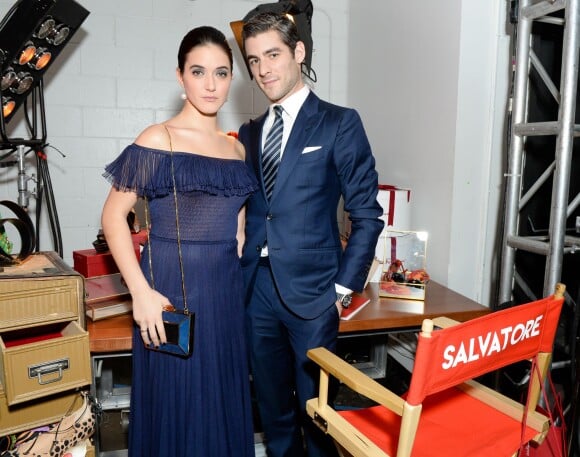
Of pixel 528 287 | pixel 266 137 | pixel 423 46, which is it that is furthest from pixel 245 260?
pixel 423 46

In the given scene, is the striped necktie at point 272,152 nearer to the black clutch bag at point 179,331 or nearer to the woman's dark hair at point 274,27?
the woman's dark hair at point 274,27

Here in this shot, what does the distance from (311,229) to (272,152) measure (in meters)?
0.29

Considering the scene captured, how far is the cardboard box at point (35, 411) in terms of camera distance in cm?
177

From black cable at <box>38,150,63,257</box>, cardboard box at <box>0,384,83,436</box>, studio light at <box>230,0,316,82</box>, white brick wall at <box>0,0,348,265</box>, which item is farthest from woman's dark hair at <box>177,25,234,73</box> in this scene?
white brick wall at <box>0,0,348,265</box>

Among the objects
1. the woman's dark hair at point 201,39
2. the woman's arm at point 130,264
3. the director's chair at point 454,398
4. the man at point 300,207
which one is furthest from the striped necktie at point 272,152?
the director's chair at point 454,398

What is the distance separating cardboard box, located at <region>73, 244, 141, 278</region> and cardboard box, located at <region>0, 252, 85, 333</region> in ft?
1.21

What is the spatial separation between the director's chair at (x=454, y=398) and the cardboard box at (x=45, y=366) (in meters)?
0.81

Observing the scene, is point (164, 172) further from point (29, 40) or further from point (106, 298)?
point (29, 40)

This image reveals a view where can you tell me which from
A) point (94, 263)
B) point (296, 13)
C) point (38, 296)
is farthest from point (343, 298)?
point (296, 13)

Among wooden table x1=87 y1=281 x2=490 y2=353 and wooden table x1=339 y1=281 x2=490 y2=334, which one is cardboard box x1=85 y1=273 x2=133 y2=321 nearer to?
wooden table x1=87 y1=281 x2=490 y2=353

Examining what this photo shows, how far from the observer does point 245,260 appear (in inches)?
70.2

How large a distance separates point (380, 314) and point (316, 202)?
0.72 meters

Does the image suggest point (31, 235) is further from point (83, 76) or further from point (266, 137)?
point (83, 76)

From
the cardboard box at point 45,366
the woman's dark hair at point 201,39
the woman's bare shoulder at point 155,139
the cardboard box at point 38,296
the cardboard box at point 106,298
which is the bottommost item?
the cardboard box at point 45,366
